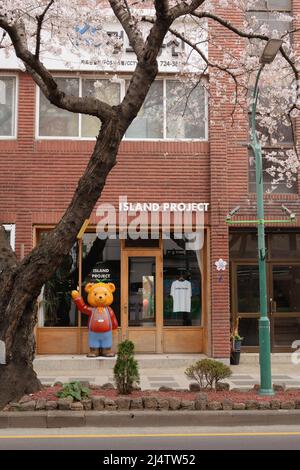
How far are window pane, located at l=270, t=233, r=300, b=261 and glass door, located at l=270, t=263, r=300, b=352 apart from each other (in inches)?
10.3

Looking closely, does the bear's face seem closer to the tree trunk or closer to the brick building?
the brick building

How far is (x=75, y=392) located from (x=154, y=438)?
1864mm

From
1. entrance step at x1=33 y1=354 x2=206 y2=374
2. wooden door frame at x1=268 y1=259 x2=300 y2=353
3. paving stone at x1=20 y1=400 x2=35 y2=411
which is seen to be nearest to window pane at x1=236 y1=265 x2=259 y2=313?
wooden door frame at x1=268 y1=259 x2=300 y2=353

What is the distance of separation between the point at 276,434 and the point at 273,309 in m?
7.06

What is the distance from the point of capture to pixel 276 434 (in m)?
7.90

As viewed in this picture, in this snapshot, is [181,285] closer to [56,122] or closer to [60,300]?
[60,300]

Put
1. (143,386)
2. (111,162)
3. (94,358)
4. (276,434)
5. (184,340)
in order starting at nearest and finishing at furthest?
(276,434) < (111,162) < (143,386) < (94,358) < (184,340)

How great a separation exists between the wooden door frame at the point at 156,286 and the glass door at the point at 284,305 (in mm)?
2874

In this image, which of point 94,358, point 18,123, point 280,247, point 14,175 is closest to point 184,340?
point 94,358

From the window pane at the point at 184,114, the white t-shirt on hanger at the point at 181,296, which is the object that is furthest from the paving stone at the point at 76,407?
the window pane at the point at 184,114

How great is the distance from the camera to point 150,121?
1484 centimetres

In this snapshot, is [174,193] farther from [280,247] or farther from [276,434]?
[276,434]

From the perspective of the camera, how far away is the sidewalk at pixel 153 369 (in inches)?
Result: 488

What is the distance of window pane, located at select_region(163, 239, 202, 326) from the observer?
14758mm
